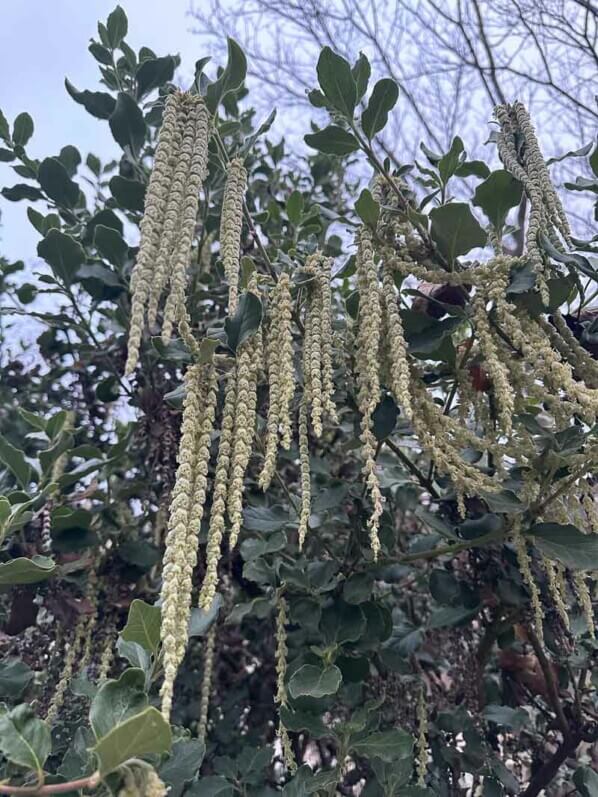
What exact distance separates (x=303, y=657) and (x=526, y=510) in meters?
0.43

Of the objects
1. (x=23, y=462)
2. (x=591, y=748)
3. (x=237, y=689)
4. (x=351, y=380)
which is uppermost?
(x=351, y=380)

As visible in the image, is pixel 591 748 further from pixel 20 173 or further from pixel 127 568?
pixel 20 173

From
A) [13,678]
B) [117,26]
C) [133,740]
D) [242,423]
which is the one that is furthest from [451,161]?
[13,678]

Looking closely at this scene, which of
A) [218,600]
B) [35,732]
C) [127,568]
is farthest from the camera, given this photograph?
[127,568]

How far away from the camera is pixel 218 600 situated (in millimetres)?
934

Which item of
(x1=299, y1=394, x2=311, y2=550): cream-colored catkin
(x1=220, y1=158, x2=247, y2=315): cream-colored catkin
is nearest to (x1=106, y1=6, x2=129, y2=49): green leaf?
(x1=220, y1=158, x2=247, y2=315): cream-colored catkin

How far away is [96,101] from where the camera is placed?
143 cm

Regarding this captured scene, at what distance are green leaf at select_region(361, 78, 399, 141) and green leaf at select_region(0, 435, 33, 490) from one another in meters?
0.82

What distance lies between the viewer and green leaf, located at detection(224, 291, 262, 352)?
2.93ft

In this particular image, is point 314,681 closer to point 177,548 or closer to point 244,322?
point 177,548

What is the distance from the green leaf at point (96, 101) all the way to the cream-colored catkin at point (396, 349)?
2.54 ft

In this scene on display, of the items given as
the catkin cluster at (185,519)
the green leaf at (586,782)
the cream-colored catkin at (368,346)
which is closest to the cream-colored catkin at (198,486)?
the catkin cluster at (185,519)

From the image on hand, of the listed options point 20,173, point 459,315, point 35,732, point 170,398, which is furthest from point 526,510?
point 20,173

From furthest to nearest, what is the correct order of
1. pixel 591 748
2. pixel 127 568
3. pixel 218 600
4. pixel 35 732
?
pixel 591 748, pixel 127 568, pixel 218 600, pixel 35 732
